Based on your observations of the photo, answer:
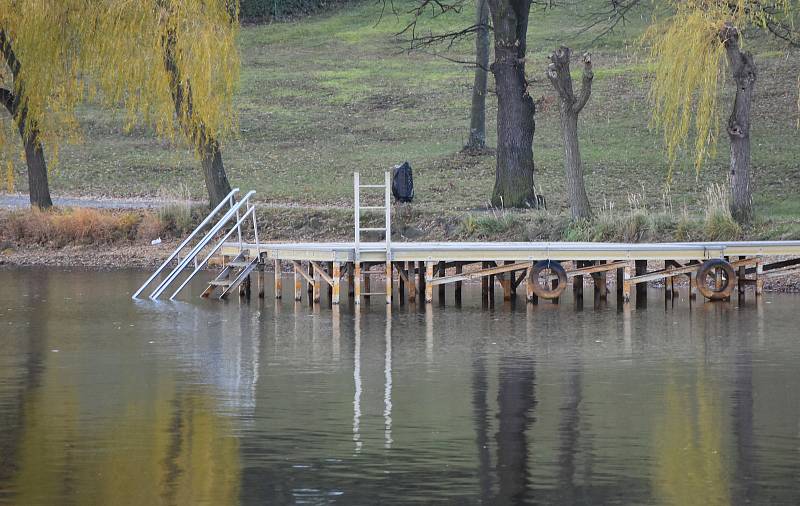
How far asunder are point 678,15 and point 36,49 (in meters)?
13.6

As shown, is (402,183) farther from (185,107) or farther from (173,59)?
(173,59)

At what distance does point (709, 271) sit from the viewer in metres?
24.6

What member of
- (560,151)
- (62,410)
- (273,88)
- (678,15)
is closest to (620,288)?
(678,15)

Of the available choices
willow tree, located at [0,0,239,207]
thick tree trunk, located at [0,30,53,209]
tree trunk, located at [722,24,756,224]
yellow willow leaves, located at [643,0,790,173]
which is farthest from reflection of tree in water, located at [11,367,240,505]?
thick tree trunk, located at [0,30,53,209]

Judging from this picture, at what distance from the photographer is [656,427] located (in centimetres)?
1339

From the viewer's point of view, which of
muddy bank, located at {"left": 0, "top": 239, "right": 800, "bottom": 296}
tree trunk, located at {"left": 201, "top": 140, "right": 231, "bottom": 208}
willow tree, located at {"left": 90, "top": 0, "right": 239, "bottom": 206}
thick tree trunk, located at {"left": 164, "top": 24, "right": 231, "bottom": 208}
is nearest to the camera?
muddy bank, located at {"left": 0, "top": 239, "right": 800, "bottom": 296}

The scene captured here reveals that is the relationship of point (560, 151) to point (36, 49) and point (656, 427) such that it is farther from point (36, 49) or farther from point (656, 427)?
point (656, 427)

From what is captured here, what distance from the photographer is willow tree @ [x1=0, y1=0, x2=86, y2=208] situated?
106ft

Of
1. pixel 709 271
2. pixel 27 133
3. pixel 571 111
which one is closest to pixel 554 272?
pixel 709 271

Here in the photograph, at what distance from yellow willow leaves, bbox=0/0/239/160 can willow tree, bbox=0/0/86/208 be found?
2cm

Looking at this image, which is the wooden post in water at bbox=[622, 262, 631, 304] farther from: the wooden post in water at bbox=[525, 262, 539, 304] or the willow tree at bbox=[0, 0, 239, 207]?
the willow tree at bbox=[0, 0, 239, 207]

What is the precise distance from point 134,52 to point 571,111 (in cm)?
940

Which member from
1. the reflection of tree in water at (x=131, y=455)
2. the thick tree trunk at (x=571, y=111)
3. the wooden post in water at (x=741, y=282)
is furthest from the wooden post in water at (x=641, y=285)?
the reflection of tree in water at (x=131, y=455)

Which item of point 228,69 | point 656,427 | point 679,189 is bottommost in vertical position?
point 656,427
